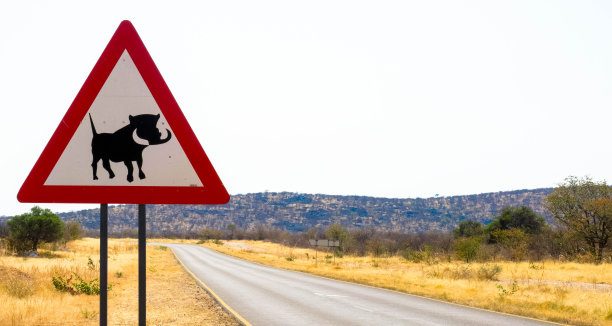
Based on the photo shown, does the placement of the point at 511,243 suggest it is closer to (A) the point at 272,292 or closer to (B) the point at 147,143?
(A) the point at 272,292

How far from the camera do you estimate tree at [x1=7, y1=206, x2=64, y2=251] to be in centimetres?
4391

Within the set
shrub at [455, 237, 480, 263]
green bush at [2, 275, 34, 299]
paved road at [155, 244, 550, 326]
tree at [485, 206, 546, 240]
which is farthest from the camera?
tree at [485, 206, 546, 240]

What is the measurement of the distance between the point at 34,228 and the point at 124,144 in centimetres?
4786

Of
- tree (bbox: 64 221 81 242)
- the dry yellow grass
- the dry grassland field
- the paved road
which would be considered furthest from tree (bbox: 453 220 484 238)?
the dry grassland field

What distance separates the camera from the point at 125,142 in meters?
3.30

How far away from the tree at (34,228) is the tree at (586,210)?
4415 centimetres

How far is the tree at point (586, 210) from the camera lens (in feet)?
140

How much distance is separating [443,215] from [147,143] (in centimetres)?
14869

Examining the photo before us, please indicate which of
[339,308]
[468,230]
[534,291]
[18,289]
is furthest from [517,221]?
[18,289]

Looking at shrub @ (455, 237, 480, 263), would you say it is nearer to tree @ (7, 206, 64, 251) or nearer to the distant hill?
tree @ (7, 206, 64, 251)

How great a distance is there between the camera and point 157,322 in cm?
1236

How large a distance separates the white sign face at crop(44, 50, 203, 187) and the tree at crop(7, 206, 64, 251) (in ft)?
150

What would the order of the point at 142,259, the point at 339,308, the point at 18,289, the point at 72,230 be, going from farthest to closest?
1. the point at 72,230
2. the point at 18,289
3. the point at 339,308
4. the point at 142,259

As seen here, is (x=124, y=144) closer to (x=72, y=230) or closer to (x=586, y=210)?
(x=586, y=210)
